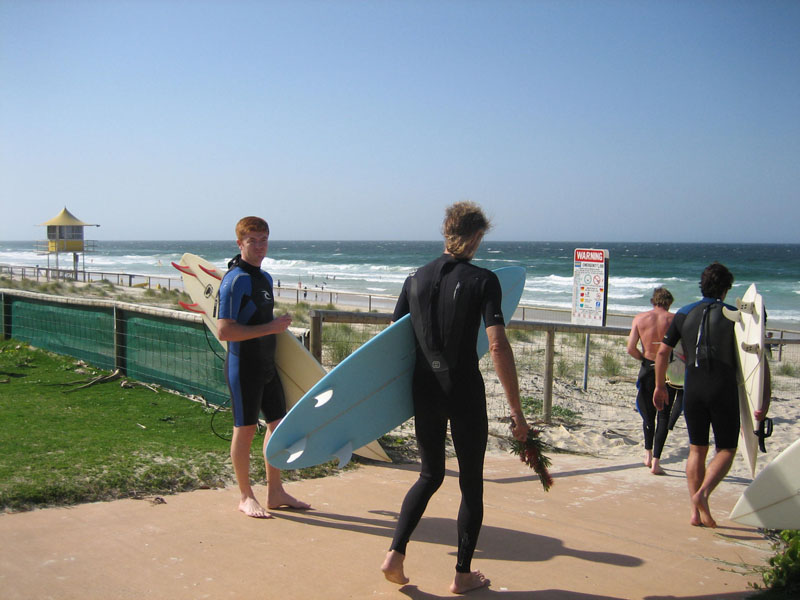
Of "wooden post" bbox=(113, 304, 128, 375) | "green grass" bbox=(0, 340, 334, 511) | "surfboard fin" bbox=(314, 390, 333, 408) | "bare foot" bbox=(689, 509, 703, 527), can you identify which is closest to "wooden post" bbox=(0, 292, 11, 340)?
"green grass" bbox=(0, 340, 334, 511)

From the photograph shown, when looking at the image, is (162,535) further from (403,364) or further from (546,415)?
(546,415)

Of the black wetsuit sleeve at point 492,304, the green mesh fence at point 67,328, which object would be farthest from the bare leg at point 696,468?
the green mesh fence at point 67,328

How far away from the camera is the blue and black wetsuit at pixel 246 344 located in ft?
11.6

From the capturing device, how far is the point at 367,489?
13.7 ft

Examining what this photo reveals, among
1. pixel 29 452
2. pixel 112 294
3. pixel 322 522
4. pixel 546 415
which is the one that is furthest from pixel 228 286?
pixel 112 294

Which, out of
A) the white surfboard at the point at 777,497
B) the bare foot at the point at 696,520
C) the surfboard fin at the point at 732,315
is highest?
the surfboard fin at the point at 732,315

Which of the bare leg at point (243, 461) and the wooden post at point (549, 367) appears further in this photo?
the wooden post at point (549, 367)

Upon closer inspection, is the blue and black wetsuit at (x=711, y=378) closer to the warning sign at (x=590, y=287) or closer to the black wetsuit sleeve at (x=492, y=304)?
the black wetsuit sleeve at (x=492, y=304)

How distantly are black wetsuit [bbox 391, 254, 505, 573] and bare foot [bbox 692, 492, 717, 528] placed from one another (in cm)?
176

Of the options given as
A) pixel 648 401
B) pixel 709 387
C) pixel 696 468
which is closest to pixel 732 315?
pixel 709 387

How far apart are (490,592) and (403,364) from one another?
1.04 metres

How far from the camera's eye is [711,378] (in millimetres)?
3723

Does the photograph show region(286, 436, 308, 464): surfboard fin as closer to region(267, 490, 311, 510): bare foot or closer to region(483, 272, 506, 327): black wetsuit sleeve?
region(267, 490, 311, 510): bare foot

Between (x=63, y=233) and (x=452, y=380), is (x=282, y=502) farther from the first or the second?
(x=63, y=233)
